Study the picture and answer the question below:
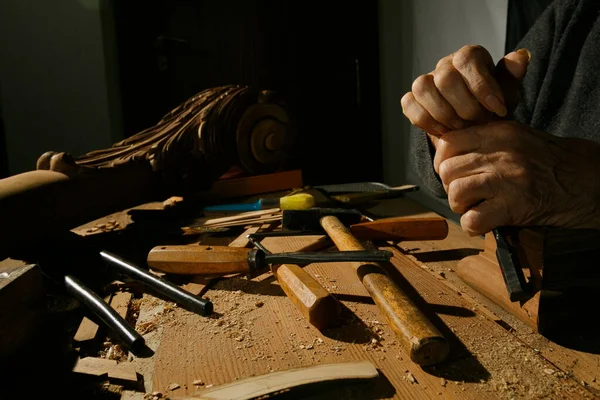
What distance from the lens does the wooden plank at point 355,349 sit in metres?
0.73

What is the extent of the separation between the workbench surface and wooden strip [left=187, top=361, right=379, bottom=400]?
0.02 m

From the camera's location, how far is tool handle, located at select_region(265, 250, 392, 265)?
1.02 meters

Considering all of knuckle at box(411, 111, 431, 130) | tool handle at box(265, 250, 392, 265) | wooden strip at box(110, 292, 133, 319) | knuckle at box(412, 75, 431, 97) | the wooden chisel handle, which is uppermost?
knuckle at box(412, 75, 431, 97)

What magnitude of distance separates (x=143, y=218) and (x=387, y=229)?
3.41 ft

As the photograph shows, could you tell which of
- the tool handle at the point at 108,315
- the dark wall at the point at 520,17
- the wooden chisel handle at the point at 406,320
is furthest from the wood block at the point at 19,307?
the dark wall at the point at 520,17

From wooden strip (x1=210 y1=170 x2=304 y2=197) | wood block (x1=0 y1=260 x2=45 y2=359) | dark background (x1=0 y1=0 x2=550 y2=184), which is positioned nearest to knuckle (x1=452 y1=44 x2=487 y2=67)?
wood block (x1=0 y1=260 x2=45 y2=359)

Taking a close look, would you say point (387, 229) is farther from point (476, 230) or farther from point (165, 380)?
point (165, 380)

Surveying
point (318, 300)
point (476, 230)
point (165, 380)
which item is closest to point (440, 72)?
point (476, 230)

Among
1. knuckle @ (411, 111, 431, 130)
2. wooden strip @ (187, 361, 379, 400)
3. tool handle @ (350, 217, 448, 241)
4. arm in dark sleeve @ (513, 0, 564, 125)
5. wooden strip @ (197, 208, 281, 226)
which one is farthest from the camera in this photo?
wooden strip @ (197, 208, 281, 226)

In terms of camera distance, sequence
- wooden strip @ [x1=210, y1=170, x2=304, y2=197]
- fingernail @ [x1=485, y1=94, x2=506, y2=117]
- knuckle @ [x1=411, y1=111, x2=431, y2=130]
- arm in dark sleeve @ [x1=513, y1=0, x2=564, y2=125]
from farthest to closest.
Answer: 1. wooden strip @ [x1=210, y1=170, x2=304, y2=197]
2. arm in dark sleeve @ [x1=513, y1=0, x2=564, y2=125]
3. knuckle @ [x1=411, y1=111, x2=431, y2=130]
4. fingernail @ [x1=485, y1=94, x2=506, y2=117]

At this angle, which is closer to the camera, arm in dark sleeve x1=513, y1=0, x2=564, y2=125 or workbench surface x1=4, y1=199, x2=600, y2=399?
workbench surface x1=4, y1=199, x2=600, y2=399

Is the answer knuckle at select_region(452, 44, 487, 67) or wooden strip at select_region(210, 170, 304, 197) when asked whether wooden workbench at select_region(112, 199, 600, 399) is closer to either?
knuckle at select_region(452, 44, 487, 67)

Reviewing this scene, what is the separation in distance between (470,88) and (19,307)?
0.97 meters

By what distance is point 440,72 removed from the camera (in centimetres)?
87
